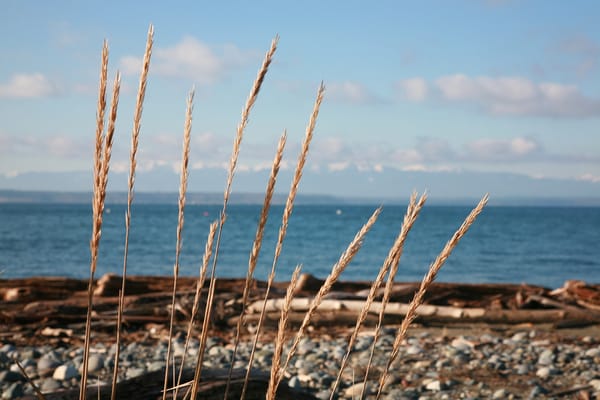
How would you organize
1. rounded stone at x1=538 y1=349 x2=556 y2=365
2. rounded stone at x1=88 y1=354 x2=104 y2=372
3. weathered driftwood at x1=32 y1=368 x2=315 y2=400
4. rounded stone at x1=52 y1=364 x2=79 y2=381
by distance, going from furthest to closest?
rounded stone at x1=538 y1=349 x2=556 y2=365 → rounded stone at x1=88 y1=354 x2=104 y2=372 → rounded stone at x1=52 y1=364 x2=79 y2=381 → weathered driftwood at x1=32 y1=368 x2=315 y2=400

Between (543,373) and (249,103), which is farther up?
(249,103)

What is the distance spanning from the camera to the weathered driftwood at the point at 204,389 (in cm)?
321

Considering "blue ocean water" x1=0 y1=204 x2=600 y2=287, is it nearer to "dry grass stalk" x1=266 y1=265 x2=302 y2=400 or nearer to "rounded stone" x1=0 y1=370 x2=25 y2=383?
"rounded stone" x1=0 y1=370 x2=25 y2=383

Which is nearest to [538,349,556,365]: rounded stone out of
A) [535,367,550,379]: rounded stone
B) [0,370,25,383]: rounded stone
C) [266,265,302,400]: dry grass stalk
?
[535,367,550,379]: rounded stone

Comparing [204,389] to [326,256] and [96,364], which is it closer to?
[96,364]

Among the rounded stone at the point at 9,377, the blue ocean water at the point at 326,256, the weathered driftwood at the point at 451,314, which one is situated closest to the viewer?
the rounded stone at the point at 9,377

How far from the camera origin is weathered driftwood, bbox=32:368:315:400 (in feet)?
10.5

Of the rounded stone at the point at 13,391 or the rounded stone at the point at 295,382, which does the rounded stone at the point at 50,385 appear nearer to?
the rounded stone at the point at 13,391

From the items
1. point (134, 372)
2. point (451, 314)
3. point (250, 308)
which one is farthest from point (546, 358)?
point (134, 372)

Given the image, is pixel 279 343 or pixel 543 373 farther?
pixel 543 373

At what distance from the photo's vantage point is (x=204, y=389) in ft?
10.7

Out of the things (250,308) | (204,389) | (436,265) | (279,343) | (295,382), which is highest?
(436,265)

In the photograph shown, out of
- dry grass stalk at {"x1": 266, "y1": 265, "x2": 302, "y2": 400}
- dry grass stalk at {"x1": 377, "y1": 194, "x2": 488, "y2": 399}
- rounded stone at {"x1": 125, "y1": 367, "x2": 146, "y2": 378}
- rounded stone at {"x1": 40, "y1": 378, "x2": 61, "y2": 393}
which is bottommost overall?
rounded stone at {"x1": 40, "y1": 378, "x2": 61, "y2": 393}

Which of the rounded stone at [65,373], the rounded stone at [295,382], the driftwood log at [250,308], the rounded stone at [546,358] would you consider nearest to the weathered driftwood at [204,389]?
the rounded stone at [295,382]
